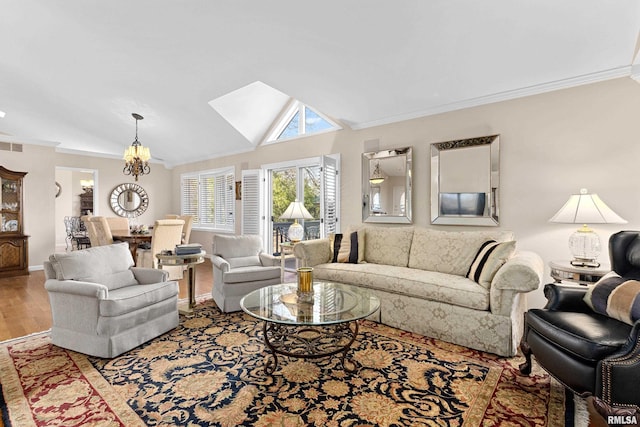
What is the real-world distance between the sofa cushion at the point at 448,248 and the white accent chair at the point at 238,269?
5.74 ft

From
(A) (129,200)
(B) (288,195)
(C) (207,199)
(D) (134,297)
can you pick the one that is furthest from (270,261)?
(A) (129,200)

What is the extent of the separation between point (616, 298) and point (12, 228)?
27.4 ft

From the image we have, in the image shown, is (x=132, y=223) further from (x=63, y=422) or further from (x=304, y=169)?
(x=63, y=422)

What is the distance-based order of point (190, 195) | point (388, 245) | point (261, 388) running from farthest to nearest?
point (190, 195) → point (388, 245) → point (261, 388)

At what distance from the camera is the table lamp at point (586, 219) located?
268 centimetres

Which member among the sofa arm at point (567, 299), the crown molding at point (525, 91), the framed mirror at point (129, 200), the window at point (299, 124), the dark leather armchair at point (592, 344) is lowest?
the dark leather armchair at point (592, 344)

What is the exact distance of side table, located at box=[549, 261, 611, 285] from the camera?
2561 mm

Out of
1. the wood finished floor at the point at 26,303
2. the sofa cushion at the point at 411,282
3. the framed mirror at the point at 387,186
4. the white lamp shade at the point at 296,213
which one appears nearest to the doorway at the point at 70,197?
the wood finished floor at the point at 26,303

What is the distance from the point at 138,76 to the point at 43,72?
1.52 metres

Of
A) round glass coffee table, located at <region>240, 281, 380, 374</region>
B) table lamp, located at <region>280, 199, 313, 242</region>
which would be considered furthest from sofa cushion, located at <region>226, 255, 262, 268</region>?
round glass coffee table, located at <region>240, 281, 380, 374</region>

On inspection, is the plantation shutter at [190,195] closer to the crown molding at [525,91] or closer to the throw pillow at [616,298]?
the crown molding at [525,91]

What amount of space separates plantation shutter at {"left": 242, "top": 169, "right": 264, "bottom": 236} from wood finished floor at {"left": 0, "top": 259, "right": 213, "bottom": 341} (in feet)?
3.84

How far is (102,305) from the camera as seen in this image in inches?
96.6

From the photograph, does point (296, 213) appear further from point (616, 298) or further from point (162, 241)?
point (616, 298)
